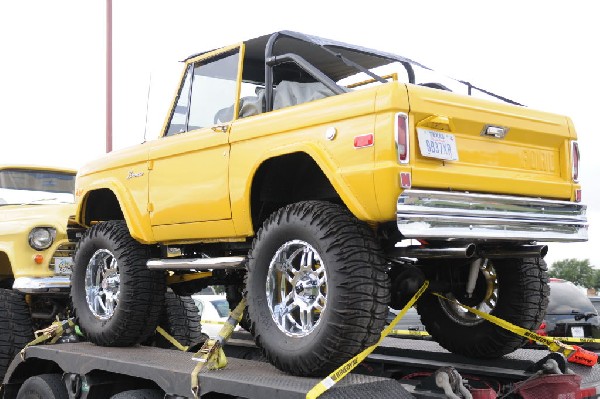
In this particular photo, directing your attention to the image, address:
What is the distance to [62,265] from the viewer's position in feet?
24.6

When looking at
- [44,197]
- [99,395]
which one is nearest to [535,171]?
[99,395]

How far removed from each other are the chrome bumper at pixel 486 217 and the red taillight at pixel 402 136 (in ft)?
0.61

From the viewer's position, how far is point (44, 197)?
878 cm

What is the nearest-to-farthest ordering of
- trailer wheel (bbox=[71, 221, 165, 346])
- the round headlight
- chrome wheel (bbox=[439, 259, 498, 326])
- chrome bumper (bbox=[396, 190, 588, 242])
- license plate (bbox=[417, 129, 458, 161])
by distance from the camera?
1. chrome bumper (bbox=[396, 190, 588, 242])
2. license plate (bbox=[417, 129, 458, 161])
3. chrome wheel (bbox=[439, 259, 498, 326])
4. trailer wheel (bbox=[71, 221, 165, 346])
5. the round headlight

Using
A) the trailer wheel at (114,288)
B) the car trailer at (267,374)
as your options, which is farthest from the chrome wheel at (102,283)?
the car trailer at (267,374)

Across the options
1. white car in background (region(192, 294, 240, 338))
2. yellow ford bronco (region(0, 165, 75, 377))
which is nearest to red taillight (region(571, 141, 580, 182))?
yellow ford bronco (region(0, 165, 75, 377))

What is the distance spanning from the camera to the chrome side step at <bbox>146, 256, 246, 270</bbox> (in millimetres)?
4988

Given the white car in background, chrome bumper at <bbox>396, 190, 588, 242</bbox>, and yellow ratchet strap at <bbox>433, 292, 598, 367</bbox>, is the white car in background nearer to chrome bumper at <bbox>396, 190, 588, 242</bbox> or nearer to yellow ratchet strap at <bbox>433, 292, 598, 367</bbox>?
yellow ratchet strap at <bbox>433, 292, 598, 367</bbox>

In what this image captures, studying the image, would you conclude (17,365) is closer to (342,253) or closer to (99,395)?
(99,395)

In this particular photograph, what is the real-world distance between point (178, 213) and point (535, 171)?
2.39 meters

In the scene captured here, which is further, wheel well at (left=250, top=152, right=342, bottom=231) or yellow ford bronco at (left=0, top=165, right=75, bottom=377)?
yellow ford bronco at (left=0, top=165, right=75, bottom=377)

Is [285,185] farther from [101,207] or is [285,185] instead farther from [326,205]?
[101,207]

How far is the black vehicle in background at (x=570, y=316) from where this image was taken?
33.0ft

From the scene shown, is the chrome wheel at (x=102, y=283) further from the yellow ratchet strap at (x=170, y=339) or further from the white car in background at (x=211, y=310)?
the white car in background at (x=211, y=310)
